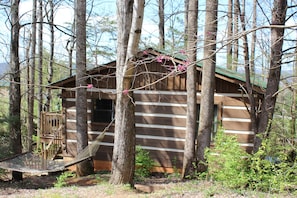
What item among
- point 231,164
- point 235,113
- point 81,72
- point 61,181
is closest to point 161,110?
point 235,113

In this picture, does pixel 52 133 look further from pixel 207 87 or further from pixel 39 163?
pixel 207 87

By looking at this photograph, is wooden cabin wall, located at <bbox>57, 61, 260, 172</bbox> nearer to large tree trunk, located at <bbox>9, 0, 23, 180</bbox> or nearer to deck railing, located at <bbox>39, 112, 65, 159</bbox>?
deck railing, located at <bbox>39, 112, 65, 159</bbox>

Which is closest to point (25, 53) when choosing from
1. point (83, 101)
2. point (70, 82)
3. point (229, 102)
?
point (70, 82)

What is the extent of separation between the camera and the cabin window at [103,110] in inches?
396

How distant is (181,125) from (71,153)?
156 inches

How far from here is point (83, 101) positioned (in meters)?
8.25

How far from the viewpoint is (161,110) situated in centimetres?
948

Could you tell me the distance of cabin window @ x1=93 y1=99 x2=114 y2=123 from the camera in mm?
10070

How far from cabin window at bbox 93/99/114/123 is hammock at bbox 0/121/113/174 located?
2.63 meters

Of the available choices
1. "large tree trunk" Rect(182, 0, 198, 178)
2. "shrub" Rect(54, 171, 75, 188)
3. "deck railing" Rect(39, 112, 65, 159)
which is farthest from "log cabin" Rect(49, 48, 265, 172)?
"shrub" Rect(54, 171, 75, 188)

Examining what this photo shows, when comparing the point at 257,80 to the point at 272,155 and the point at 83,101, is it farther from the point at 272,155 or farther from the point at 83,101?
the point at 83,101

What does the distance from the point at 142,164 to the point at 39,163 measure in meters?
2.82

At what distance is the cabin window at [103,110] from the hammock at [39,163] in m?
2.63

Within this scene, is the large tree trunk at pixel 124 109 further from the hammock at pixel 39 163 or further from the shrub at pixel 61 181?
the shrub at pixel 61 181
